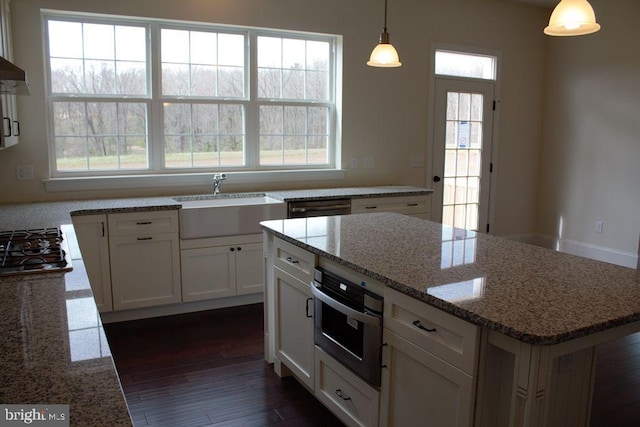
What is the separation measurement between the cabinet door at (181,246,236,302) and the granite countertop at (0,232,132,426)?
2.14 meters

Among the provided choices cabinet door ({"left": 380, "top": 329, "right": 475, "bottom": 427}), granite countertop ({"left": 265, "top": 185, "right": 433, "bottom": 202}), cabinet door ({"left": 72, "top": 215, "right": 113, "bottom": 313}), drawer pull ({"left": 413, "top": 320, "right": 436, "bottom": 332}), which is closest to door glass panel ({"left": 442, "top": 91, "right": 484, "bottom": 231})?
granite countertop ({"left": 265, "top": 185, "right": 433, "bottom": 202})

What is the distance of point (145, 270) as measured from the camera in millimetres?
3818

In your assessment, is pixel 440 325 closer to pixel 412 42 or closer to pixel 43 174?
pixel 43 174

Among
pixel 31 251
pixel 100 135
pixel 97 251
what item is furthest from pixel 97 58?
pixel 31 251

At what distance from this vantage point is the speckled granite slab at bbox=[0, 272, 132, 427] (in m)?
1.02

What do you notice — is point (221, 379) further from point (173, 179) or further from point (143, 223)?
point (173, 179)

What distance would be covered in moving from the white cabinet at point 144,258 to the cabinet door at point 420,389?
2297mm

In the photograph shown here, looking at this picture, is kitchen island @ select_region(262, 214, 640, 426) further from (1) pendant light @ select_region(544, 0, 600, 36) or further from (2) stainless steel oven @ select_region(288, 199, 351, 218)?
(2) stainless steel oven @ select_region(288, 199, 351, 218)

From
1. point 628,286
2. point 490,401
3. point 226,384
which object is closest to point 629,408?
point 628,286

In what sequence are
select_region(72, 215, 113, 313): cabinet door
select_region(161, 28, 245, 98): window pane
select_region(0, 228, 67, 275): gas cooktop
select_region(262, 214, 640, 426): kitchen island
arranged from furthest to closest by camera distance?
select_region(161, 28, 245, 98): window pane < select_region(72, 215, 113, 313): cabinet door < select_region(0, 228, 67, 275): gas cooktop < select_region(262, 214, 640, 426): kitchen island

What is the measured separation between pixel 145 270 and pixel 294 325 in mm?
1566

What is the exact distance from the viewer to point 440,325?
172 centimetres

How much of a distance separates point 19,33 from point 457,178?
4347 mm

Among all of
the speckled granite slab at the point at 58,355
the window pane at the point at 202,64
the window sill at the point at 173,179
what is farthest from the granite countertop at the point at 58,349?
the window pane at the point at 202,64
